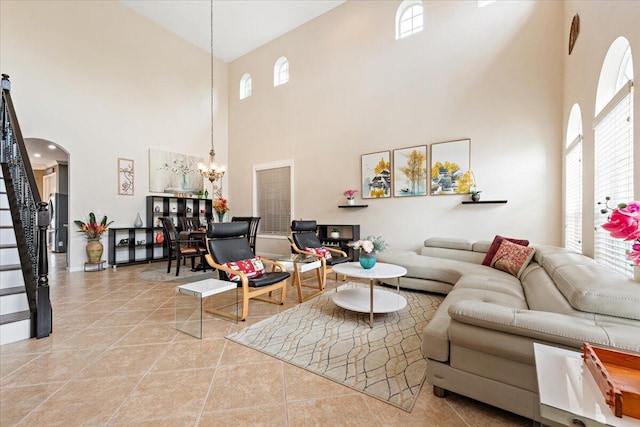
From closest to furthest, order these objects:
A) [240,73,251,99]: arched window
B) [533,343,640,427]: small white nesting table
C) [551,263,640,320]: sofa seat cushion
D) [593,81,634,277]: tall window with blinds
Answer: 1. [533,343,640,427]: small white nesting table
2. [551,263,640,320]: sofa seat cushion
3. [593,81,634,277]: tall window with blinds
4. [240,73,251,99]: arched window

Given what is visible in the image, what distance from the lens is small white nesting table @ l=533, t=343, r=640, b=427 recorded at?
0.80m

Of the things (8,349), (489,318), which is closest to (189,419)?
(489,318)

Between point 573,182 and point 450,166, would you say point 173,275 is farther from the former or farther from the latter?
point 573,182

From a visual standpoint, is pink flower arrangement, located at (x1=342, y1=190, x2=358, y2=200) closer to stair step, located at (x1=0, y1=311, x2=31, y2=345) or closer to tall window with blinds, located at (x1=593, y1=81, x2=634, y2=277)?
tall window with blinds, located at (x1=593, y1=81, x2=634, y2=277)

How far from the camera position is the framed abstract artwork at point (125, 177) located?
19.9 ft

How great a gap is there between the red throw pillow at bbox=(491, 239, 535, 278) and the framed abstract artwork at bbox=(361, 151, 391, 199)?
2.25 metres

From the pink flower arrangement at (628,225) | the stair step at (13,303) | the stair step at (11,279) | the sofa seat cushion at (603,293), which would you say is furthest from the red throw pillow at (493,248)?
the stair step at (11,279)

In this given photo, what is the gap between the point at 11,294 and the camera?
250 centimetres

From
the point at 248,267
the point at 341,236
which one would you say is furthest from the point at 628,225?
the point at 341,236

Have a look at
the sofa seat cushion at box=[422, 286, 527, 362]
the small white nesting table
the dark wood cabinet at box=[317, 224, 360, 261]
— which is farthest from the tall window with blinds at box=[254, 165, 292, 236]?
the small white nesting table

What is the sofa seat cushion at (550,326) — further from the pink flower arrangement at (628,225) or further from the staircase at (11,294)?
the staircase at (11,294)

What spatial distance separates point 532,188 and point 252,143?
6480mm

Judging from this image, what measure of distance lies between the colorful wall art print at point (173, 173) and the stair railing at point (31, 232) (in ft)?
11.5

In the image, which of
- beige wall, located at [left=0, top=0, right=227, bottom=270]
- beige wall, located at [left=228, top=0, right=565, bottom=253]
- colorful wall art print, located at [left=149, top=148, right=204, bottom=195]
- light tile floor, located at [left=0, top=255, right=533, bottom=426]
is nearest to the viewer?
light tile floor, located at [left=0, top=255, right=533, bottom=426]
